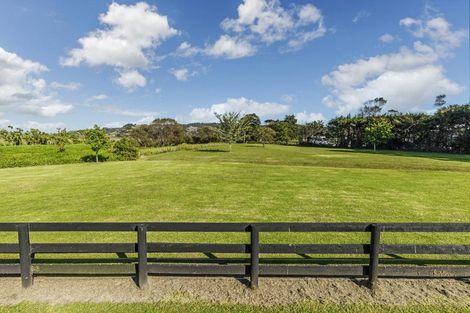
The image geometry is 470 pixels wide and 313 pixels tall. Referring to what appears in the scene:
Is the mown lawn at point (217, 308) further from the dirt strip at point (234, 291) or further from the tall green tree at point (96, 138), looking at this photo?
the tall green tree at point (96, 138)

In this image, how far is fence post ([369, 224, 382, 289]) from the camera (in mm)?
4797

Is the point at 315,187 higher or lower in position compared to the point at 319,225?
lower

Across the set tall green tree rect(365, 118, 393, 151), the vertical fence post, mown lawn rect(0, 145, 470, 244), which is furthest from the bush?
tall green tree rect(365, 118, 393, 151)

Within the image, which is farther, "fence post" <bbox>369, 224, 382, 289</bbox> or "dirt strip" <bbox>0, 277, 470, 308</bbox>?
"fence post" <bbox>369, 224, 382, 289</bbox>

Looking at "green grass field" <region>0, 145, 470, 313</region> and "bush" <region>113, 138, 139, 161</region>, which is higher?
"bush" <region>113, 138, 139, 161</region>

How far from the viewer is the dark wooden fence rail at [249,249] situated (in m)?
4.90

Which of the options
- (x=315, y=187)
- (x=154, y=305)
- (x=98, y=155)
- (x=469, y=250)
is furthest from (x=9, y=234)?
(x=98, y=155)

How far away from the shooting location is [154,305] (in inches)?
179

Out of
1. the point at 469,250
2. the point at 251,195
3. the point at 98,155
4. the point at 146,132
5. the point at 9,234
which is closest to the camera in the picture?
the point at 469,250

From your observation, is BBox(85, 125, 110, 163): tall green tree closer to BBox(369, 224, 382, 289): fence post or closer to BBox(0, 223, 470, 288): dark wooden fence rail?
BBox(0, 223, 470, 288): dark wooden fence rail

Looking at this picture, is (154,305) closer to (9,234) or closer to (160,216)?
(160,216)

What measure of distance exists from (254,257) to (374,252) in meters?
2.14

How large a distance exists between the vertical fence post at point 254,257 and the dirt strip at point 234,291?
17 cm

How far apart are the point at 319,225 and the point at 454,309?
7.85 ft
